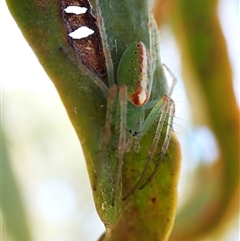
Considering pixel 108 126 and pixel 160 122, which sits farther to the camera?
pixel 160 122

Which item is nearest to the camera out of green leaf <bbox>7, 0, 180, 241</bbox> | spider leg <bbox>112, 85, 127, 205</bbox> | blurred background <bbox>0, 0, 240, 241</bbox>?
green leaf <bbox>7, 0, 180, 241</bbox>

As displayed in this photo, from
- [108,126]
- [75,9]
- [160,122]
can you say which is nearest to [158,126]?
[160,122]

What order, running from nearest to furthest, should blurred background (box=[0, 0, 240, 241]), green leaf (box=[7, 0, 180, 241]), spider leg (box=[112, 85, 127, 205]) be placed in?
green leaf (box=[7, 0, 180, 241]) → spider leg (box=[112, 85, 127, 205]) → blurred background (box=[0, 0, 240, 241])

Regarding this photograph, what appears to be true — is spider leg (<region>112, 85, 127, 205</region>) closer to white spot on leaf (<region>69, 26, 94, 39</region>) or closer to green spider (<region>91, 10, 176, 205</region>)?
green spider (<region>91, 10, 176, 205</region>)

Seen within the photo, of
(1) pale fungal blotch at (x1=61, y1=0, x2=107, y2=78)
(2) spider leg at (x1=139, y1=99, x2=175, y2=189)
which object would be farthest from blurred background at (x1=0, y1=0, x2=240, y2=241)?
(1) pale fungal blotch at (x1=61, y1=0, x2=107, y2=78)

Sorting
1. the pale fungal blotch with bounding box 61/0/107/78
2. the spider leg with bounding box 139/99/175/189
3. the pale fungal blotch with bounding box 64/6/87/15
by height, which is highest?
the pale fungal blotch with bounding box 64/6/87/15

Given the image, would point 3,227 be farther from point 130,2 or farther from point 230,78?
point 230,78

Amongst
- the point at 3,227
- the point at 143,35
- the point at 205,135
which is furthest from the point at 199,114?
the point at 3,227

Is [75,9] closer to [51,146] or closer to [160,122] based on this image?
[160,122]

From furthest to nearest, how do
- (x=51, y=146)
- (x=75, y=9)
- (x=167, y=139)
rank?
(x=51, y=146), (x=167, y=139), (x=75, y=9)
